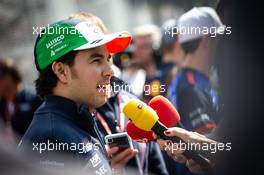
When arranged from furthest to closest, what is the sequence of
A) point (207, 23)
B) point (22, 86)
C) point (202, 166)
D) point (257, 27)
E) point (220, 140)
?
point (22, 86), point (207, 23), point (202, 166), point (220, 140), point (257, 27)

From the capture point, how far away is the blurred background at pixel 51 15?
3123 millimetres

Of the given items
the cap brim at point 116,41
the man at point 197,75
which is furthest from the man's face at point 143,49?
the cap brim at point 116,41

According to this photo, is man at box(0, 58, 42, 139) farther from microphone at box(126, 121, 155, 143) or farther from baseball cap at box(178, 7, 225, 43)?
microphone at box(126, 121, 155, 143)

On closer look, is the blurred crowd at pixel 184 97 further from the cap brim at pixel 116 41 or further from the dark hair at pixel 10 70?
the dark hair at pixel 10 70

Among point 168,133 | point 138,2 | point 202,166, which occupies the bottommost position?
point 202,166

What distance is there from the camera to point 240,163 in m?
1.66

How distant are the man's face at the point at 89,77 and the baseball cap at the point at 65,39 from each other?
0.04 metres

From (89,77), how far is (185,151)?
43 centimetres

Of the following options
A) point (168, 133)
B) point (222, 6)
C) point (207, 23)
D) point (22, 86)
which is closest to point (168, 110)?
point (168, 133)

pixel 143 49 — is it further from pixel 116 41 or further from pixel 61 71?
pixel 61 71

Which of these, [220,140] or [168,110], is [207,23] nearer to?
[168,110]

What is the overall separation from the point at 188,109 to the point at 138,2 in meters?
2.13

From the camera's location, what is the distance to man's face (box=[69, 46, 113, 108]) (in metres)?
2.01

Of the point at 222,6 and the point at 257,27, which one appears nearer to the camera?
the point at 257,27
